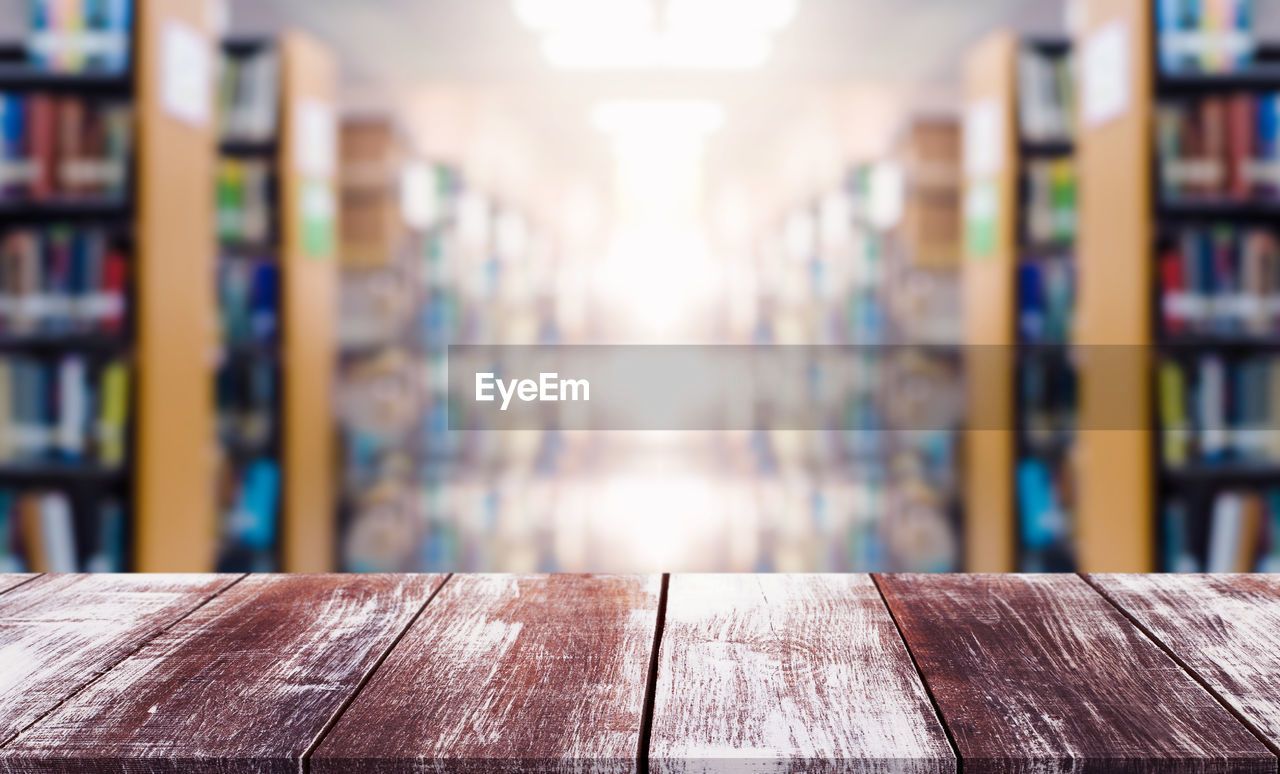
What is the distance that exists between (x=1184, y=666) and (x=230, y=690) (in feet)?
2.03

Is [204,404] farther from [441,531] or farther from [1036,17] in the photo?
[1036,17]

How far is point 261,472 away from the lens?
334 cm

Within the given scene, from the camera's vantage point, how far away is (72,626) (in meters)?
0.78

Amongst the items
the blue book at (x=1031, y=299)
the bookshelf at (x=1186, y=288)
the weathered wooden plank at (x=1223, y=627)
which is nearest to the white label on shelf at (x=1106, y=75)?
the bookshelf at (x=1186, y=288)

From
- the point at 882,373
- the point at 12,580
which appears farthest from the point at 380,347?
the point at 12,580

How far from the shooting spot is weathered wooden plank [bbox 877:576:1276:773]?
0.54 metres

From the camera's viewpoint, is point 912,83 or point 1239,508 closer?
point 1239,508

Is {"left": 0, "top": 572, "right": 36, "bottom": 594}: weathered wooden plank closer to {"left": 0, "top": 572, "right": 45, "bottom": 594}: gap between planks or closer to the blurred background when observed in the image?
{"left": 0, "top": 572, "right": 45, "bottom": 594}: gap between planks

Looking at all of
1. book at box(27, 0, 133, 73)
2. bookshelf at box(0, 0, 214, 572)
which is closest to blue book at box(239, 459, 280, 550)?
bookshelf at box(0, 0, 214, 572)

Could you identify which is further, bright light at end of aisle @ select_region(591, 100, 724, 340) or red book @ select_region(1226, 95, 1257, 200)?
bright light at end of aisle @ select_region(591, 100, 724, 340)

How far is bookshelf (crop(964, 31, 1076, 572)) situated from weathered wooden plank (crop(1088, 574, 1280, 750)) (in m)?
2.34

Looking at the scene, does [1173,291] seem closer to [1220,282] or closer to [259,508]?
[1220,282]

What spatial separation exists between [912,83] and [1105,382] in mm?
3391

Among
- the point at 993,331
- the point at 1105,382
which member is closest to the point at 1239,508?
the point at 1105,382
